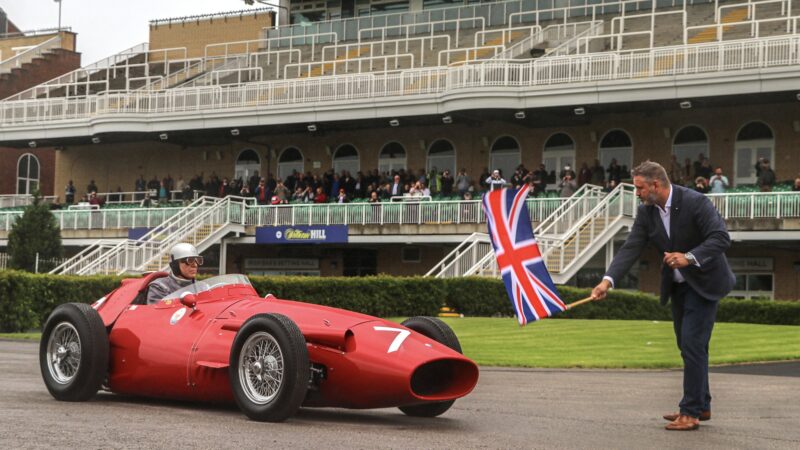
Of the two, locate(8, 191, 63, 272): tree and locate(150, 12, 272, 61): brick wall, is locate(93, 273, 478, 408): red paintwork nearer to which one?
locate(8, 191, 63, 272): tree

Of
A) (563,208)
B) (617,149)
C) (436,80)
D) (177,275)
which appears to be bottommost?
(177,275)

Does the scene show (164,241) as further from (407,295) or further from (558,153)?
(558,153)

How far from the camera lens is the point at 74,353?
1060 centimetres

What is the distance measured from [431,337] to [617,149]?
3563cm

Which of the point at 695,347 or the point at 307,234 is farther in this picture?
the point at 307,234

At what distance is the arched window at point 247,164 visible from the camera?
53812 millimetres

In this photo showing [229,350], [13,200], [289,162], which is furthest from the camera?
[13,200]

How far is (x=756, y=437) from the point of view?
8.82m

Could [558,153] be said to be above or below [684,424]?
above

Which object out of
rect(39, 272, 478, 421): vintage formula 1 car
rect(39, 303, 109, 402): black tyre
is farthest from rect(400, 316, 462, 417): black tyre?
rect(39, 303, 109, 402): black tyre

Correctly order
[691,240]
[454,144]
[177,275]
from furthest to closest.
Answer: [454,144] < [177,275] < [691,240]

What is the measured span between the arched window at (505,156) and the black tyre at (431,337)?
36.7m

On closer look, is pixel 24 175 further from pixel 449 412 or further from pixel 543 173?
pixel 449 412

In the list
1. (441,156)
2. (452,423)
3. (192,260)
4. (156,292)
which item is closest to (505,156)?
(441,156)
